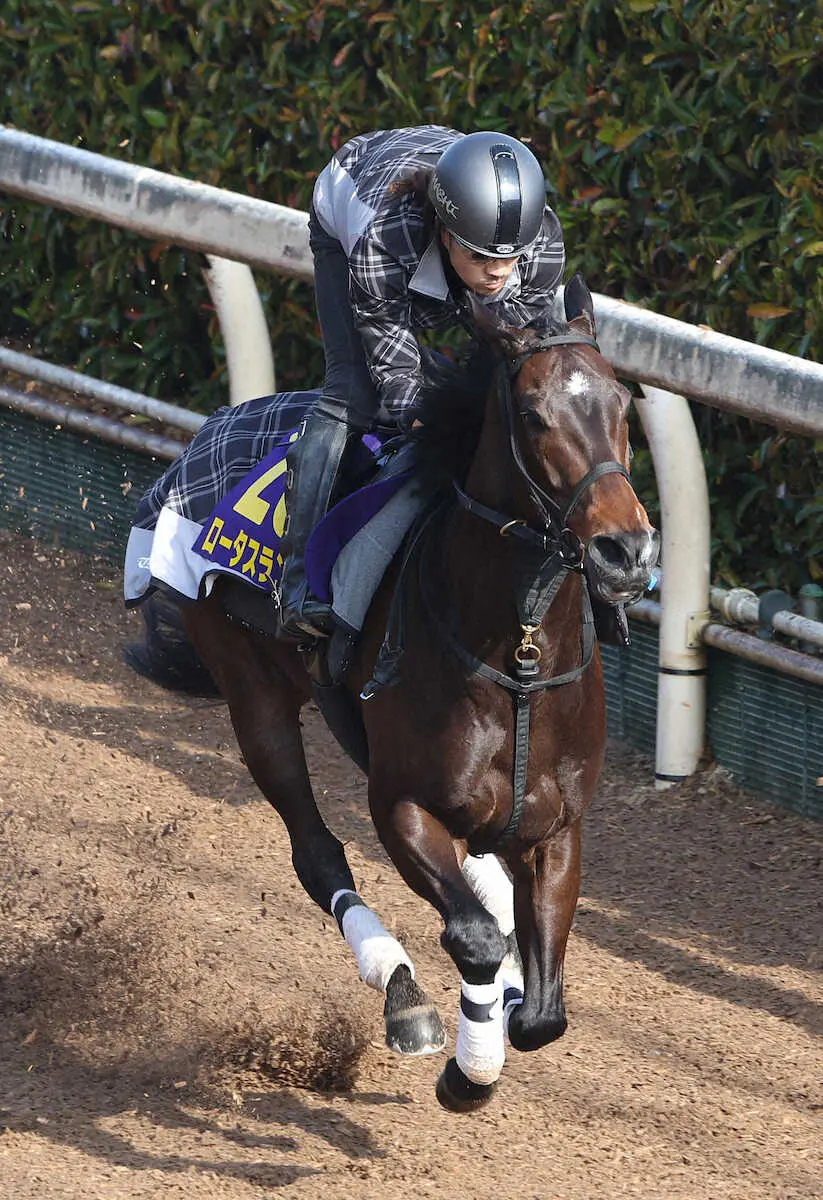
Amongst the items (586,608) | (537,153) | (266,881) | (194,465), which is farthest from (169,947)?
(537,153)

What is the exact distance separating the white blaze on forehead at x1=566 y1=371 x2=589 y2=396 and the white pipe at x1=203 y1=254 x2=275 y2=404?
10.8ft

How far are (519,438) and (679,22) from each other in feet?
8.83

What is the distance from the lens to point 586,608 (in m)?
4.14

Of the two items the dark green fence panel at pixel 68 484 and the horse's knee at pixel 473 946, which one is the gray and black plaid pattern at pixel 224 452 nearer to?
the horse's knee at pixel 473 946

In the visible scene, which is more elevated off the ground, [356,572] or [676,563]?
[356,572]

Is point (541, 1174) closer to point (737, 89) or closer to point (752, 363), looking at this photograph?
point (752, 363)

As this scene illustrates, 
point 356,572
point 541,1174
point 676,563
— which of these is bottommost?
point 541,1174

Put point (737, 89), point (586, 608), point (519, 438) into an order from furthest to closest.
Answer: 1. point (737, 89)
2. point (586, 608)
3. point (519, 438)

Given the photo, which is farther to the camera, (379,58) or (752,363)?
(379,58)

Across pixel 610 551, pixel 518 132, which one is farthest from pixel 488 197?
pixel 518 132

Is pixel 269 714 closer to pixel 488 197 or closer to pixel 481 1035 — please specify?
pixel 481 1035

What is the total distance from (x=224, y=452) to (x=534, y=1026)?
→ 6.28 feet

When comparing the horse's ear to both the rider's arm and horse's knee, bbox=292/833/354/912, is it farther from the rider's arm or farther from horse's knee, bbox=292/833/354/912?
horse's knee, bbox=292/833/354/912

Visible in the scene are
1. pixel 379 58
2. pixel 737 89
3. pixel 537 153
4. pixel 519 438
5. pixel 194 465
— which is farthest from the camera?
pixel 379 58
